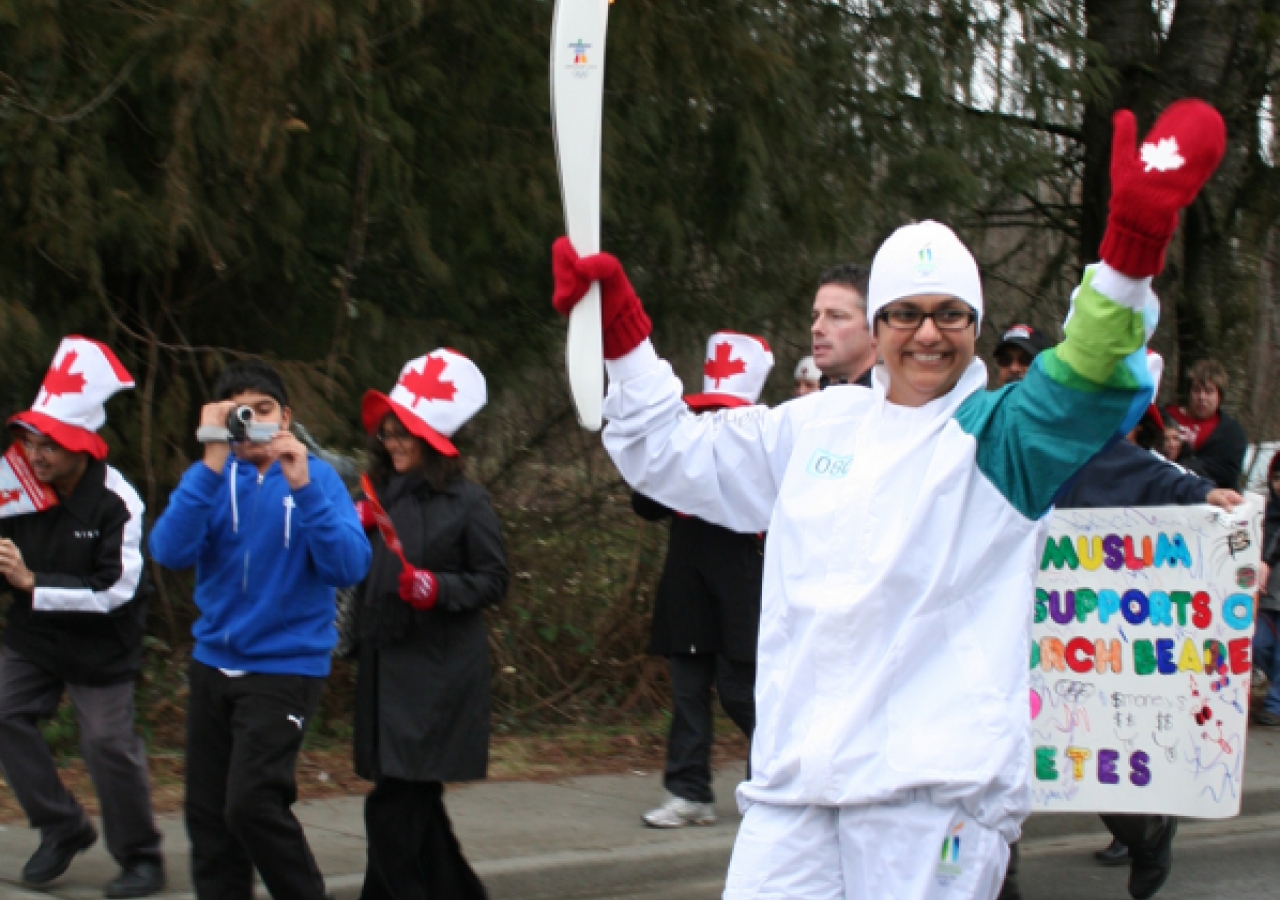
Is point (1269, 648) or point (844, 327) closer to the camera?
point (844, 327)

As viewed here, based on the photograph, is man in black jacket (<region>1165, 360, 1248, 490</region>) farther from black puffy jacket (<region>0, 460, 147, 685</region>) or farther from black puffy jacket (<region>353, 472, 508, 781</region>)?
black puffy jacket (<region>0, 460, 147, 685</region>)

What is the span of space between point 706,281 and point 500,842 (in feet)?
11.9

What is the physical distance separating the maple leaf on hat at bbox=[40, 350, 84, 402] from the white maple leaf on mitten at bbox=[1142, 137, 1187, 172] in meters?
4.26

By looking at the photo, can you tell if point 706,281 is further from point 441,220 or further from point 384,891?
point 384,891

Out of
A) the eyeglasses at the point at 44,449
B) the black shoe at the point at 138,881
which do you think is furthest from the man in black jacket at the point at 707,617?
the eyeglasses at the point at 44,449

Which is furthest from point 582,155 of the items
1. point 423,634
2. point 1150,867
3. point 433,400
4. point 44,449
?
point 1150,867

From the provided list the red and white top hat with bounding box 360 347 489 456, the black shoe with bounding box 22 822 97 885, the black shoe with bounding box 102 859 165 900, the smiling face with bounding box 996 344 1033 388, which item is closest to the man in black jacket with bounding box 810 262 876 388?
the red and white top hat with bounding box 360 347 489 456

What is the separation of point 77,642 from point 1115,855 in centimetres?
427

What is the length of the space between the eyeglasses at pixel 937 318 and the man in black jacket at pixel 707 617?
338cm

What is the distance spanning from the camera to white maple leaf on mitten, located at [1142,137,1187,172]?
2.59 meters

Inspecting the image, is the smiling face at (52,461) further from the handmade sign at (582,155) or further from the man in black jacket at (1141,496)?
the man in black jacket at (1141,496)

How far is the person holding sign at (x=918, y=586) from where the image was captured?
2.83 m

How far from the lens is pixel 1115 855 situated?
7.11 metres

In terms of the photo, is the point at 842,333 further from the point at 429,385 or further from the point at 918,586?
the point at 918,586
